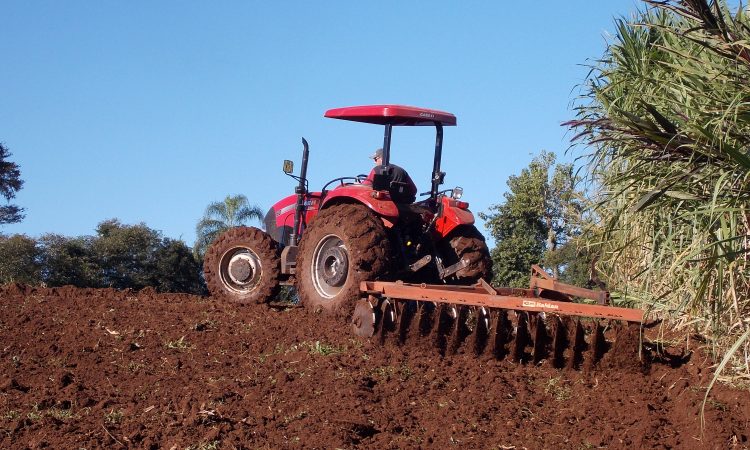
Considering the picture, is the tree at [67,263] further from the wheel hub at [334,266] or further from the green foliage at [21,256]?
the wheel hub at [334,266]

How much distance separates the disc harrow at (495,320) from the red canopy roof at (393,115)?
1.76 metres

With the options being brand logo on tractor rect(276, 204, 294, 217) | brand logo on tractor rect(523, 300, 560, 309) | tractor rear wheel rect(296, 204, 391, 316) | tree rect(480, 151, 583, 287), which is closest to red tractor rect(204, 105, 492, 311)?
tractor rear wheel rect(296, 204, 391, 316)

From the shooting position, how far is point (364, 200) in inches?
362

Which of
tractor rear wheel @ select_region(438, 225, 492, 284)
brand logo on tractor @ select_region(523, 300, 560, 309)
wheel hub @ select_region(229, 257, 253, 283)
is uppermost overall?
tractor rear wheel @ select_region(438, 225, 492, 284)

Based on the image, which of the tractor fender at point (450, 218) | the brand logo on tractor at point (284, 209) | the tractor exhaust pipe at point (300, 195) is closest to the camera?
the tractor fender at point (450, 218)

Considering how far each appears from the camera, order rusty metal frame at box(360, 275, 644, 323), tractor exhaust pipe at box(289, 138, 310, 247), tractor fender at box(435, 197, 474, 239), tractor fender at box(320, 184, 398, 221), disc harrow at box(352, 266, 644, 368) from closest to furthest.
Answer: rusty metal frame at box(360, 275, 644, 323) < disc harrow at box(352, 266, 644, 368) < tractor fender at box(320, 184, 398, 221) < tractor fender at box(435, 197, 474, 239) < tractor exhaust pipe at box(289, 138, 310, 247)

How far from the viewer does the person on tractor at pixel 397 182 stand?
9.59 meters

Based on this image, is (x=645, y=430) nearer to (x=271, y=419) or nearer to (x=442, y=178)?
(x=271, y=419)

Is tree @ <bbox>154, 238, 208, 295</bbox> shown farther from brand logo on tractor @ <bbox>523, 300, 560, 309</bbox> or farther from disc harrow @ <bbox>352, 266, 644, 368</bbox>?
brand logo on tractor @ <bbox>523, 300, 560, 309</bbox>

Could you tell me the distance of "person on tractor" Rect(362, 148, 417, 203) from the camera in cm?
959

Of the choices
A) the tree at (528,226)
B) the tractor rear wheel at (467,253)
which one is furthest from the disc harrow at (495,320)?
the tree at (528,226)

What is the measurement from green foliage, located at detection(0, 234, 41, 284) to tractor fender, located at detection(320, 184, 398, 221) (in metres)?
15.0

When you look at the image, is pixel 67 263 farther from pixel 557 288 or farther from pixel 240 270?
pixel 557 288

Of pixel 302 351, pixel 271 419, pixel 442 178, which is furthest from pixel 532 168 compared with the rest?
pixel 271 419
